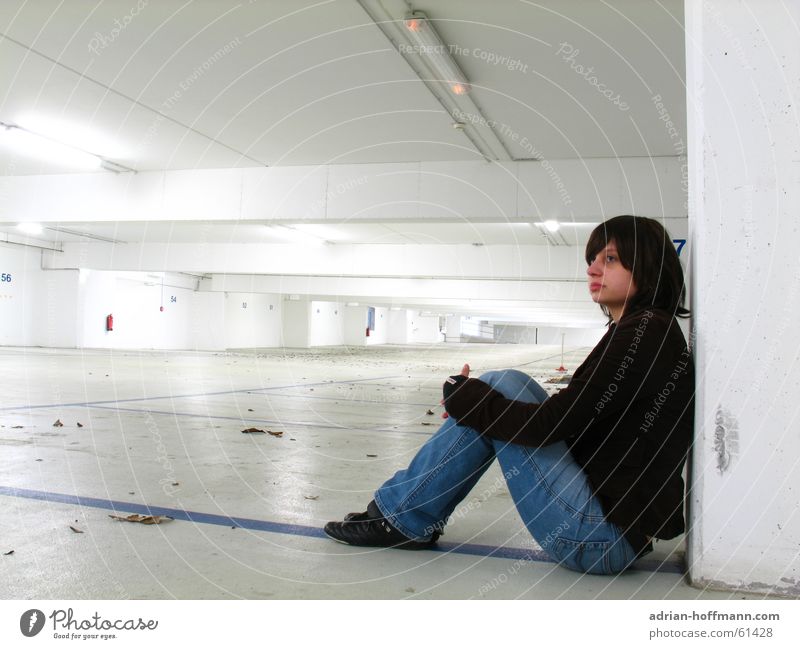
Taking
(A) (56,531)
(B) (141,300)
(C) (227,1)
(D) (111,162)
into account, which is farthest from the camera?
(B) (141,300)

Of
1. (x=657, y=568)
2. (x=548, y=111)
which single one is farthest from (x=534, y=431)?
(x=548, y=111)

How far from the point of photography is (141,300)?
20.0m

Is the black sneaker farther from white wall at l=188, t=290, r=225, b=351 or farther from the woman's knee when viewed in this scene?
white wall at l=188, t=290, r=225, b=351

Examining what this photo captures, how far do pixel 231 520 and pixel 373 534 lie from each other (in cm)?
57

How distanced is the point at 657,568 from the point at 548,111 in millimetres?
5283

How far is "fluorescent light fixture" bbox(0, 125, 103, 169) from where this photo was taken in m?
7.76

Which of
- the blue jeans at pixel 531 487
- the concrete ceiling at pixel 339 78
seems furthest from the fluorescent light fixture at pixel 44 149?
the blue jeans at pixel 531 487

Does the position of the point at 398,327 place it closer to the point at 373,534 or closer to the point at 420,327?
the point at 420,327

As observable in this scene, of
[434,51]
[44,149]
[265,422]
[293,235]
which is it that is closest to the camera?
[265,422]

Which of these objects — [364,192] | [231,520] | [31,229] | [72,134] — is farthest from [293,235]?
[231,520]

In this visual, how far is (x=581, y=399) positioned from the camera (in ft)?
5.37

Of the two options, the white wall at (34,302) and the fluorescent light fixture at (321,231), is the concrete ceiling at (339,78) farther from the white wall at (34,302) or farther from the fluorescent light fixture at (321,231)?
the white wall at (34,302)
